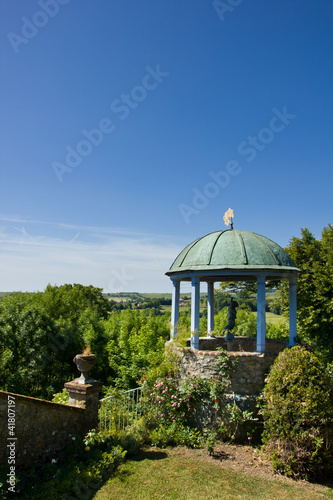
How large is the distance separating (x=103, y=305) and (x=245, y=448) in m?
27.2

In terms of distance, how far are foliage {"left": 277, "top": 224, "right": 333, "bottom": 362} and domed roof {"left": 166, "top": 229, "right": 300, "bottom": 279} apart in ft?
17.5

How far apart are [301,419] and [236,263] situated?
3989 mm

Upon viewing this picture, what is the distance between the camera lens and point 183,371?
355 inches

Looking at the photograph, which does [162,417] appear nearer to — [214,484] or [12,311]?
[214,484]

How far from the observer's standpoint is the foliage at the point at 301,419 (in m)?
6.58

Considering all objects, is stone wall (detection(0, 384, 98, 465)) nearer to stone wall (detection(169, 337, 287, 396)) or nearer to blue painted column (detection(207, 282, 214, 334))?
stone wall (detection(169, 337, 287, 396))

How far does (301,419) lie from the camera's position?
664 centimetres

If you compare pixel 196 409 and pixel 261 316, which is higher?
pixel 261 316

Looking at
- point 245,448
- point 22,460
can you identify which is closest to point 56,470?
point 22,460

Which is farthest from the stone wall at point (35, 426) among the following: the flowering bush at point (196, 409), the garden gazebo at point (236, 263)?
the garden gazebo at point (236, 263)

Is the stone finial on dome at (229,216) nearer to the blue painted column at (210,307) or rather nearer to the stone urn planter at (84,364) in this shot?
the blue painted column at (210,307)

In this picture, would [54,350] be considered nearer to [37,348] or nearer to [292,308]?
[37,348]

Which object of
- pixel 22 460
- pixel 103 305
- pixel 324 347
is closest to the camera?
pixel 22 460

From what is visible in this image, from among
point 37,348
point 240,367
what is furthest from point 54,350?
point 240,367
